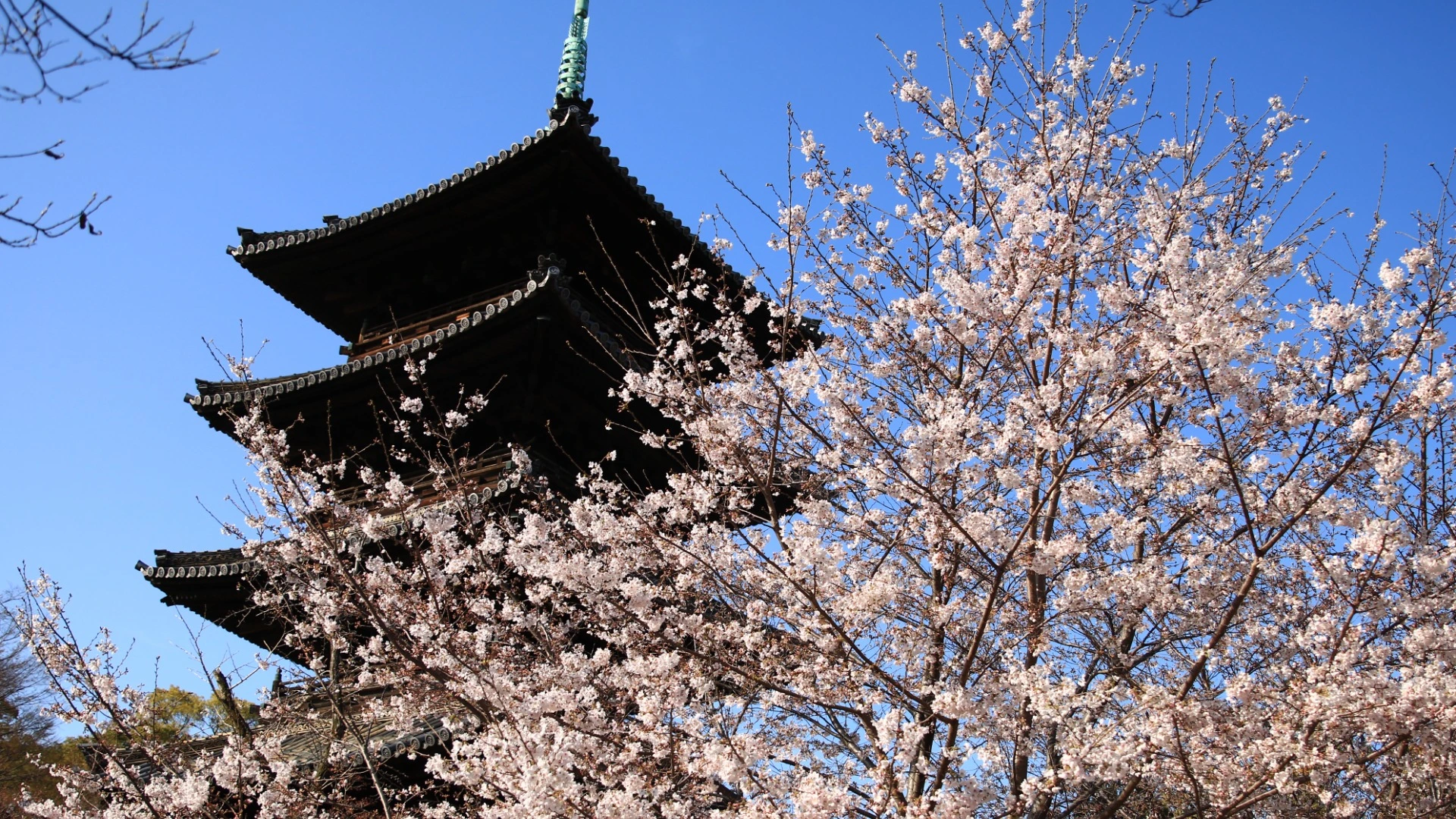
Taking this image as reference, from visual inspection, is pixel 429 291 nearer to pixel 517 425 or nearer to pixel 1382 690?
pixel 517 425

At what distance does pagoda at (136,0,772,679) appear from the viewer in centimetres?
939

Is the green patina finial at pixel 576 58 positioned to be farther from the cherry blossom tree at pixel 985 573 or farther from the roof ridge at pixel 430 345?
the cherry blossom tree at pixel 985 573

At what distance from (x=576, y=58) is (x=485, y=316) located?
292 inches

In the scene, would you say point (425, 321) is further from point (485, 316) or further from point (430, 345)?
point (485, 316)

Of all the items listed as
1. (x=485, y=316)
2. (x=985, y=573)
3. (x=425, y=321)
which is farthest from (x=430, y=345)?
(x=985, y=573)

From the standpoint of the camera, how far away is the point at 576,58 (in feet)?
49.6

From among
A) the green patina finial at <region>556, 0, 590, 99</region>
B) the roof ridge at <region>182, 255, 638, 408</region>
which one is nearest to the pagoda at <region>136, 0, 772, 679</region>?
the roof ridge at <region>182, 255, 638, 408</region>

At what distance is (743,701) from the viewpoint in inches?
215

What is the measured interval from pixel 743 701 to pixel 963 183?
3.46 meters

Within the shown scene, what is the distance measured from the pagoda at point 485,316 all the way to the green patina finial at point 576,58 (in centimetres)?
368

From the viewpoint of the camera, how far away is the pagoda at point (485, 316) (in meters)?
9.39

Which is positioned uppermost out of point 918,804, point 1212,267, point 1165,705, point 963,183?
point 963,183

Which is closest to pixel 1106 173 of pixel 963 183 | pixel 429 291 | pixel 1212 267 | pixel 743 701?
pixel 963 183

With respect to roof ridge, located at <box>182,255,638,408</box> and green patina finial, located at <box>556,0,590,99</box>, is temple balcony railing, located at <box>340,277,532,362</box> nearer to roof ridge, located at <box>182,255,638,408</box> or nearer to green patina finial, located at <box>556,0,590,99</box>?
roof ridge, located at <box>182,255,638,408</box>
